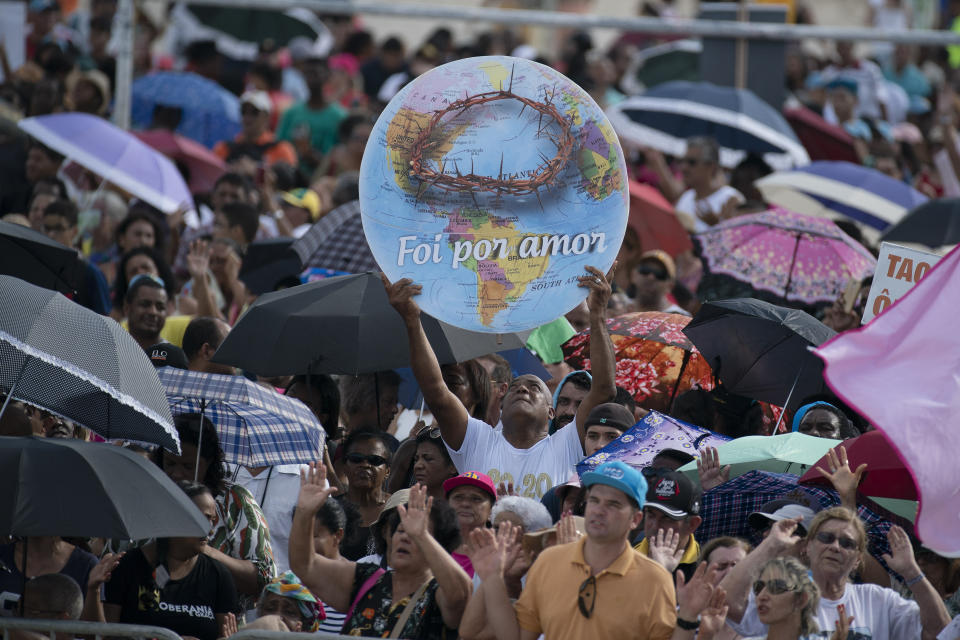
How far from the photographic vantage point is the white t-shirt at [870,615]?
666 cm

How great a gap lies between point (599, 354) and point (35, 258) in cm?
→ 347

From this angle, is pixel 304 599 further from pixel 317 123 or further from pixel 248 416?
pixel 317 123

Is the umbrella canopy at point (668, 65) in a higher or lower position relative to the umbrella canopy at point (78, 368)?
lower

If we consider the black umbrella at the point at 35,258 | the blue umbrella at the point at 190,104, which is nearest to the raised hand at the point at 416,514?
the black umbrella at the point at 35,258

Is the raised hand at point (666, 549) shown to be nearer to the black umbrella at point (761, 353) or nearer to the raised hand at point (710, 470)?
the raised hand at point (710, 470)

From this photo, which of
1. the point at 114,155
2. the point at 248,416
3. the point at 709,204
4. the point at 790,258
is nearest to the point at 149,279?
the point at 248,416

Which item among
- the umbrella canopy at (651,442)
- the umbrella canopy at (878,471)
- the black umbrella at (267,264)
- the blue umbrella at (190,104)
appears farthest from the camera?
the blue umbrella at (190,104)

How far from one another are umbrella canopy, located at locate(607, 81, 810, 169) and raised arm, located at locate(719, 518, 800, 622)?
7.90 m

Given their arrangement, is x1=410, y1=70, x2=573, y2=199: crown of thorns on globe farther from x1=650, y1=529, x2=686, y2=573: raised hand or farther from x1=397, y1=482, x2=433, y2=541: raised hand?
x1=650, y1=529, x2=686, y2=573: raised hand

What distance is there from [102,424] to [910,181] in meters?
10.9

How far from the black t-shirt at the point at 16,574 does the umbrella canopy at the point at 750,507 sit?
259 centimetres

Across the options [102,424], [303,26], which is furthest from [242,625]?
[303,26]

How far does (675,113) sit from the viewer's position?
1509 centimetres

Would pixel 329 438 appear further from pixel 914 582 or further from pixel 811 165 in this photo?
pixel 811 165
